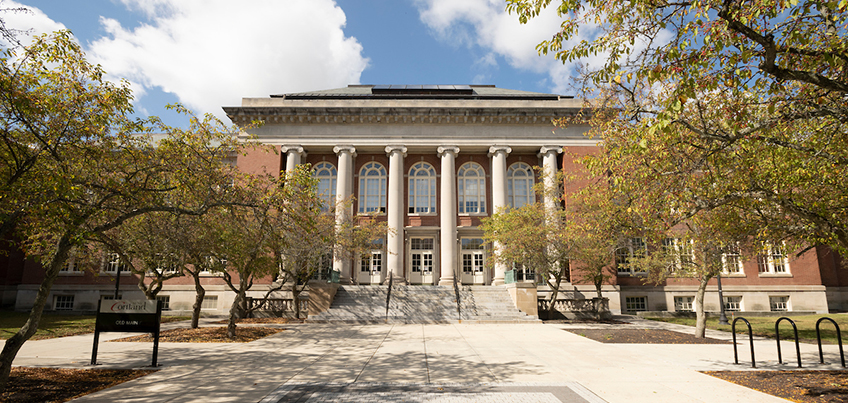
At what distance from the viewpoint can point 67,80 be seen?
8.38 m

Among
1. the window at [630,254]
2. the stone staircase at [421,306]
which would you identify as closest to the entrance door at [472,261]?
the stone staircase at [421,306]

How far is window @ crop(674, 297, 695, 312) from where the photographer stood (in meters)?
29.8

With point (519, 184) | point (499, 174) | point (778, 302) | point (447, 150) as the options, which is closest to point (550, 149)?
point (519, 184)

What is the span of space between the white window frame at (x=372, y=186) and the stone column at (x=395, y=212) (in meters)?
1.02

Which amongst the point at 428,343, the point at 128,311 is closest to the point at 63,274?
the point at 128,311

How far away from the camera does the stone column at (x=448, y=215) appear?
1153 inches

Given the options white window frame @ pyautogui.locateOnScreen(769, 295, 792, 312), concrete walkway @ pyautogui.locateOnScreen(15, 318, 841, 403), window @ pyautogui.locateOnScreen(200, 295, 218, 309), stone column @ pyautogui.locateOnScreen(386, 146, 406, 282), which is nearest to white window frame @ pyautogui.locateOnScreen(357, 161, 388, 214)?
stone column @ pyautogui.locateOnScreen(386, 146, 406, 282)

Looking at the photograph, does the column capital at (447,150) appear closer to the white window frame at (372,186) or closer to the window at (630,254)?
the white window frame at (372,186)

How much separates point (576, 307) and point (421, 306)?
29.8 ft

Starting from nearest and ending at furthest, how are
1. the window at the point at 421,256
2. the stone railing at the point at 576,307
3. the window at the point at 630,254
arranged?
the window at the point at 630,254 < the stone railing at the point at 576,307 < the window at the point at 421,256

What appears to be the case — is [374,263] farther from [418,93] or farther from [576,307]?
[418,93]

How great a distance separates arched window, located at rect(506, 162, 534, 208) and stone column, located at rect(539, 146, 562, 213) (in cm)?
172

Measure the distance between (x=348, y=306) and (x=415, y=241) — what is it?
989 centimetres

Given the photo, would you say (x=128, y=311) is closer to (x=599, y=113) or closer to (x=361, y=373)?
(x=361, y=373)
